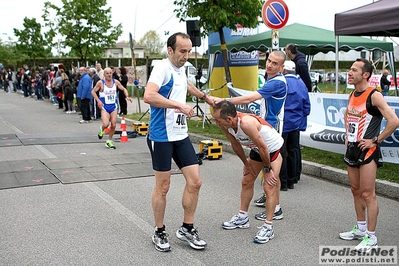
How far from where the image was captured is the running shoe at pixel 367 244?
4.57m

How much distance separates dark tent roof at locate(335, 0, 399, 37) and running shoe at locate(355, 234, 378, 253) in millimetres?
4400

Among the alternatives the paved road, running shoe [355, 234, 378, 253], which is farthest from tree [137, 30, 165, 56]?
running shoe [355, 234, 378, 253]

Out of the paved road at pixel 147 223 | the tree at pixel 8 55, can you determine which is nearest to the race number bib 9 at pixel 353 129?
the paved road at pixel 147 223

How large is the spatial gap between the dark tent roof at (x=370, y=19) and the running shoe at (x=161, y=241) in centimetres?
548

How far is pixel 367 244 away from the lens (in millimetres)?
4598

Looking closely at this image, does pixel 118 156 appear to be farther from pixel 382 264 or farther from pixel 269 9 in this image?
pixel 382 264

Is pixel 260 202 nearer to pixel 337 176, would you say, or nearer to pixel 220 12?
pixel 337 176

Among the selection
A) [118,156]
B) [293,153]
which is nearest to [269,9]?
Answer: [293,153]

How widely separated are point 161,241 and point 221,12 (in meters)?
9.66

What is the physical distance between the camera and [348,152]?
4766 mm

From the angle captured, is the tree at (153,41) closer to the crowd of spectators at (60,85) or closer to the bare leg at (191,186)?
the crowd of spectators at (60,85)

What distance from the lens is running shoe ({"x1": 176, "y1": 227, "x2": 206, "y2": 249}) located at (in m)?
4.61

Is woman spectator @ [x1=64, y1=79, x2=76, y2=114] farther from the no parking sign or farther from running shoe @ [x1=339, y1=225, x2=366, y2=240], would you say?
running shoe @ [x1=339, y1=225, x2=366, y2=240]

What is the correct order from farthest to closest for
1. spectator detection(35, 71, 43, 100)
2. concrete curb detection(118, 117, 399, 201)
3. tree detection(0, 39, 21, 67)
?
1. tree detection(0, 39, 21, 67)
2. spectator detection(35, 71, 43, 100)
3. concrete curb detection(118, 117, 399, 201)
